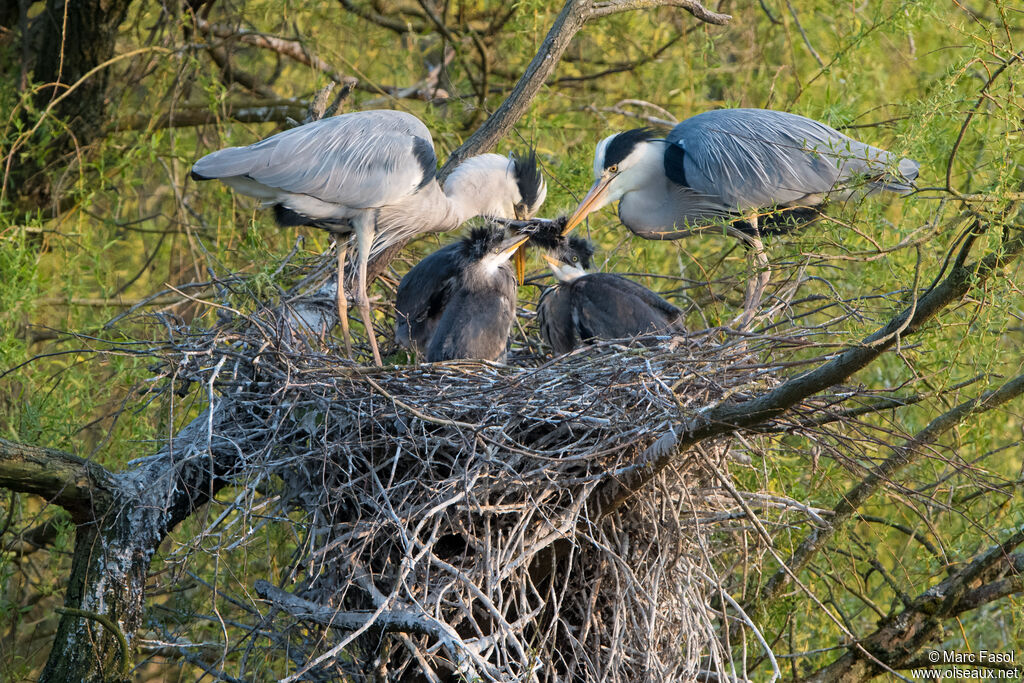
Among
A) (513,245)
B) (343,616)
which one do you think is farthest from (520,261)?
(343,616)

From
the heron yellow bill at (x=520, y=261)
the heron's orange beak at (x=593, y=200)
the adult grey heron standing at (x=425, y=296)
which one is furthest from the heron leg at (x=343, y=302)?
the heron's orange beak at (x=593, y=200)

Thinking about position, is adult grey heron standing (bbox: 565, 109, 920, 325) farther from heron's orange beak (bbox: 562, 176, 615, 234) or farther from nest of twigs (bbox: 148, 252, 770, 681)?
nest of twigs (bbox: 148, 252, 770, 681)

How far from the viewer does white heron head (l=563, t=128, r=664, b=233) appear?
4.57 meters

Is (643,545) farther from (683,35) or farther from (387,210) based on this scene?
(683,35)

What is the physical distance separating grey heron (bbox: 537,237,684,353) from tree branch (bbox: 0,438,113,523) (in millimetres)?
1765

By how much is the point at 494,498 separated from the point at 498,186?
1933 mm

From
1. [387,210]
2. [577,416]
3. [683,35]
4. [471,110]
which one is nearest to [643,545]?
[577,416]

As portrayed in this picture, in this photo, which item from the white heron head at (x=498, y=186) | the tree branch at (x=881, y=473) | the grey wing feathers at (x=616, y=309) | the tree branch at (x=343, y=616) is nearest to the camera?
the tree branch at (x=343, y=616)

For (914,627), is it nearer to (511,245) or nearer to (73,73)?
(511,245)

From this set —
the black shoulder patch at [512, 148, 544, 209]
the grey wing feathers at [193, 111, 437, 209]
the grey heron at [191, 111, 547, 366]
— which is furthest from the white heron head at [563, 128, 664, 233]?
the grey wing feathers at [193, 111, 437, 209]

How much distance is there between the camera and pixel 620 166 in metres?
4.61

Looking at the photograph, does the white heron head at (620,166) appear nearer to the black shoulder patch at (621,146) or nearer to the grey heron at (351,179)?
the black shoulder patch at (621,146)

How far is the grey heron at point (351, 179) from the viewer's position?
4.05 m

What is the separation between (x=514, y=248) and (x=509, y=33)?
6.09 ft
